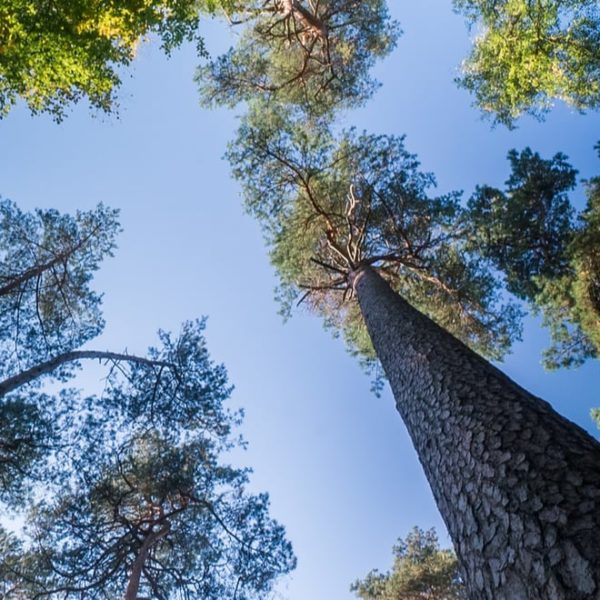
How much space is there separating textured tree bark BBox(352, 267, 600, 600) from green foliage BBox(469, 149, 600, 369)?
7300 millimetres

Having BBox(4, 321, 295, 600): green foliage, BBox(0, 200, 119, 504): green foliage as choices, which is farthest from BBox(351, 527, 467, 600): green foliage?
BBox(0, 200, 119, 504): green foliage

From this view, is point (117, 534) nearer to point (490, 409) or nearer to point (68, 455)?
point (68, 455)

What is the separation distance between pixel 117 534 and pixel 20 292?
5482 mm

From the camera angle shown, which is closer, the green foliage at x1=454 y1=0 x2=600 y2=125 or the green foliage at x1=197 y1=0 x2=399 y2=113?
the green foliage at x1=454 y1=0 x2=600 y2=125

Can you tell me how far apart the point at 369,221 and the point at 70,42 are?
7.43m

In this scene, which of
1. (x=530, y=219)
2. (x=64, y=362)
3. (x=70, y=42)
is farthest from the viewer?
(x=530, y=219)

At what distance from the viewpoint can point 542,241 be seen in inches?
418

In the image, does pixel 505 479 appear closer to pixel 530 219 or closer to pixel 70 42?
pixel 70 42

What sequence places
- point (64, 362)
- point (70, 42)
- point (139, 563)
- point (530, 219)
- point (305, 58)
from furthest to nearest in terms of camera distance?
point (305, 58), point (530, 219), point (64, 362), point (139, 563), point (70, 42)

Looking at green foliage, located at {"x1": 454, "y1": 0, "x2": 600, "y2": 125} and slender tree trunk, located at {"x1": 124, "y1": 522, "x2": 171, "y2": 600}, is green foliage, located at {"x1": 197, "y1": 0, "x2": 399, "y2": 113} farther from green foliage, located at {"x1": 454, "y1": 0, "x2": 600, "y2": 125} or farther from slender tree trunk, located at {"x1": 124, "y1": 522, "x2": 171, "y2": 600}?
slender tree trunk, located at {"x1": 124, "y1": 522, "x2": 171, "y2": 600}

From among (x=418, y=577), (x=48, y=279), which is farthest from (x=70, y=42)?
(x=418, y=577)

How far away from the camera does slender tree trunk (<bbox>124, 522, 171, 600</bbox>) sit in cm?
736

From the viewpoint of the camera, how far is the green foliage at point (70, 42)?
257 inches

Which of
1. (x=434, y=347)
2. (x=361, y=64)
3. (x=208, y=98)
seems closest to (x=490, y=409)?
(x=434, y=347)
